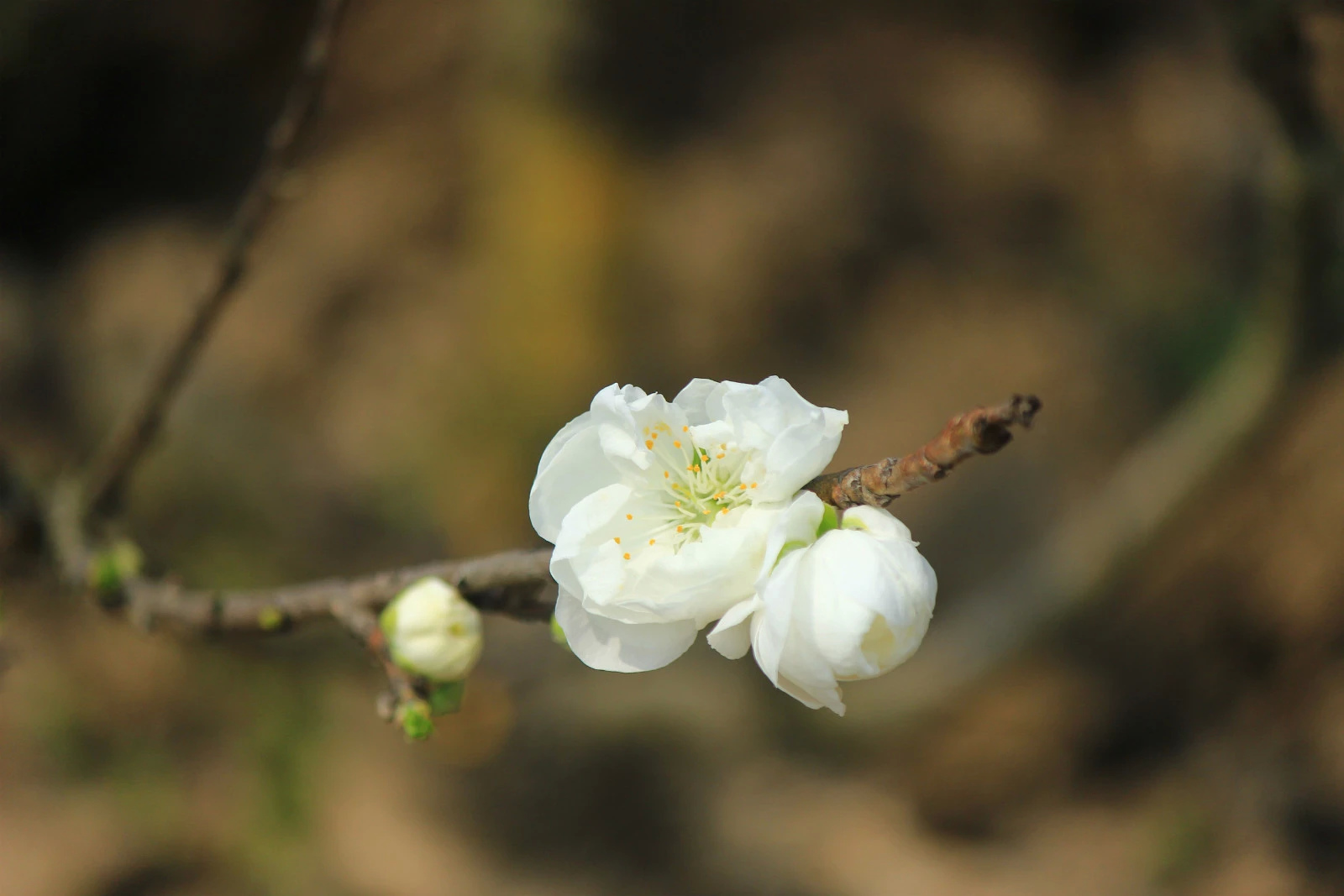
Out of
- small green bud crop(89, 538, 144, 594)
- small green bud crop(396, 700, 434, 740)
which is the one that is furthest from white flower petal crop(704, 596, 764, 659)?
small green bud crop(89, 538, 144, 594)

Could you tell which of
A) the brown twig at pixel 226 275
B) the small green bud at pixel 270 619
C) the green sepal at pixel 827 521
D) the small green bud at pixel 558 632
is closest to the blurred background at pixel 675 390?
the brown twig at pixel 226 275

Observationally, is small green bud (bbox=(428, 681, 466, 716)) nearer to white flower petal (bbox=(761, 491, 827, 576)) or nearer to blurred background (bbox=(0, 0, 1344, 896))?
white flower petal (bbox=(761, 491, 827, 576))

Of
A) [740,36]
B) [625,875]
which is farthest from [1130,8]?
[625,875]

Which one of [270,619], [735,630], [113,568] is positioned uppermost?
[735,630]

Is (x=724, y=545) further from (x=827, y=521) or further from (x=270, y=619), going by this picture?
(x=270, y=619)

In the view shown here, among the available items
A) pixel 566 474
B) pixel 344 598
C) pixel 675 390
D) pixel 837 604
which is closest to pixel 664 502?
pixel 566 474
